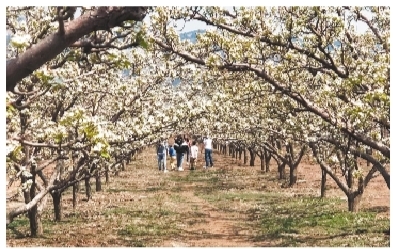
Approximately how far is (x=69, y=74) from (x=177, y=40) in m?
3.04

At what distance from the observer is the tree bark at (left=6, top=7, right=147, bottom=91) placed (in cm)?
704

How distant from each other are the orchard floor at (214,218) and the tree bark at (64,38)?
12.3 m

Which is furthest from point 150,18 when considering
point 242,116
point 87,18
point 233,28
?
point 242,116

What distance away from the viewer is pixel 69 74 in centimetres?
1432

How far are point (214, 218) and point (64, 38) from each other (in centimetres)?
1881

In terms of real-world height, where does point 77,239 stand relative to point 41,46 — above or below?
below

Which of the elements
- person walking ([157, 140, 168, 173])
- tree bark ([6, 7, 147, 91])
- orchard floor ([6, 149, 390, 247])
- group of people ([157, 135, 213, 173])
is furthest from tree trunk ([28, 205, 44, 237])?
person walking ([157, 140, 168, 173])

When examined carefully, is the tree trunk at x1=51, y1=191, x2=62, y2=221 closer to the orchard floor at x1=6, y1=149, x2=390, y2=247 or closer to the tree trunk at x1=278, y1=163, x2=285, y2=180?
the orchard floor at x1=6, y1=149, x2=390, y2=247

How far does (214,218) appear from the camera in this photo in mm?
24969

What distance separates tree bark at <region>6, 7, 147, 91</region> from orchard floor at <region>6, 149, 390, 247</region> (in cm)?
1226

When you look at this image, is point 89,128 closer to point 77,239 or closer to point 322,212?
point 77,239

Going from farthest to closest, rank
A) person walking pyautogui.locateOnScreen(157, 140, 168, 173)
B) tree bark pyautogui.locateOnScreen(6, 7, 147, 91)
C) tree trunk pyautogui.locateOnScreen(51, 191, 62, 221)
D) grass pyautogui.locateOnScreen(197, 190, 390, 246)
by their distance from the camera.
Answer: person walking pyautogui.locateOnScreen(157, 140, 168, 173), tree trunk pyautogui.locateOnScreen(51, 191, 62, 221), grass pyautogui.locateOnScreen(197, 190, 390, 246), tree bark pyautogui.locateOnScreen(6, 7, 147, 91)

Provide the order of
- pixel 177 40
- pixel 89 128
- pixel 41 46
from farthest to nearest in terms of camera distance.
A: pixel 177 40 → pixel 89 128 → pixel 41 46

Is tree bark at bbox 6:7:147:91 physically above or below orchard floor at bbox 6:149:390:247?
above
